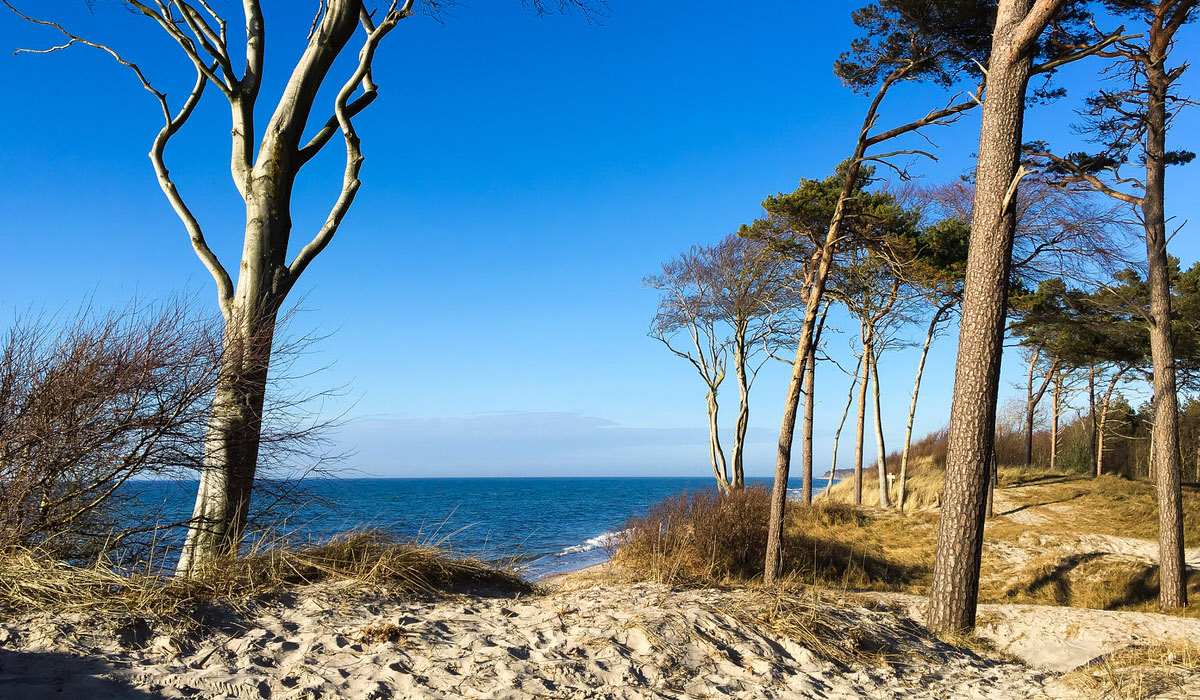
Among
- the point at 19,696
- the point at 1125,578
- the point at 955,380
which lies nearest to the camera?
the point at 19,696

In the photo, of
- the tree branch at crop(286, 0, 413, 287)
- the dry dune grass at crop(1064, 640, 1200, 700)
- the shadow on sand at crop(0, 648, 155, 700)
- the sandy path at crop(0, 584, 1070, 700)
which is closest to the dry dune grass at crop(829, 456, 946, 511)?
the dry dune grass at crop(1064, 640, 1200, 700)

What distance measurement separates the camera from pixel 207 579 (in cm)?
464

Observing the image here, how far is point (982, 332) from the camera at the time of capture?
6.99 m

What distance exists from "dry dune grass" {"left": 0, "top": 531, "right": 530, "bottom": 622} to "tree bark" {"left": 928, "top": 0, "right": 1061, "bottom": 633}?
4219 millimetres

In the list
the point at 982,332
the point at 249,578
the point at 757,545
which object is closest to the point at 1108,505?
the point at 757,545

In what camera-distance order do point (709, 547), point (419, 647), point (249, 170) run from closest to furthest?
1. point (419, 647)
2. point (249, 170)
3. point (709, 547)

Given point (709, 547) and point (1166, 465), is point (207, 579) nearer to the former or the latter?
point (709, 547)

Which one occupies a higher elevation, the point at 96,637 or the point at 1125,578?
the point at 96,637

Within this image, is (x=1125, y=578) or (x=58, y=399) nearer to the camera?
(x=58, y=399)

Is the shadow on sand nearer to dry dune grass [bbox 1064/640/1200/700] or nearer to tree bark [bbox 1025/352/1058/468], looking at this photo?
dry dune grass [bbox 1064/640/1200/700]

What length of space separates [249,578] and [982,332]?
6.73 m

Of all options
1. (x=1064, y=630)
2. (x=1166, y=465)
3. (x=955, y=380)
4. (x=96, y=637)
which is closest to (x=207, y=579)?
(x=96, y=637)

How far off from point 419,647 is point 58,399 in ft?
9.82

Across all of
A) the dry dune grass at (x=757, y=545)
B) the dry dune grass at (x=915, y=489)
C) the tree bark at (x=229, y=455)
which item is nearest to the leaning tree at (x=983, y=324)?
the dry dune grass at (x=757, y=545)
